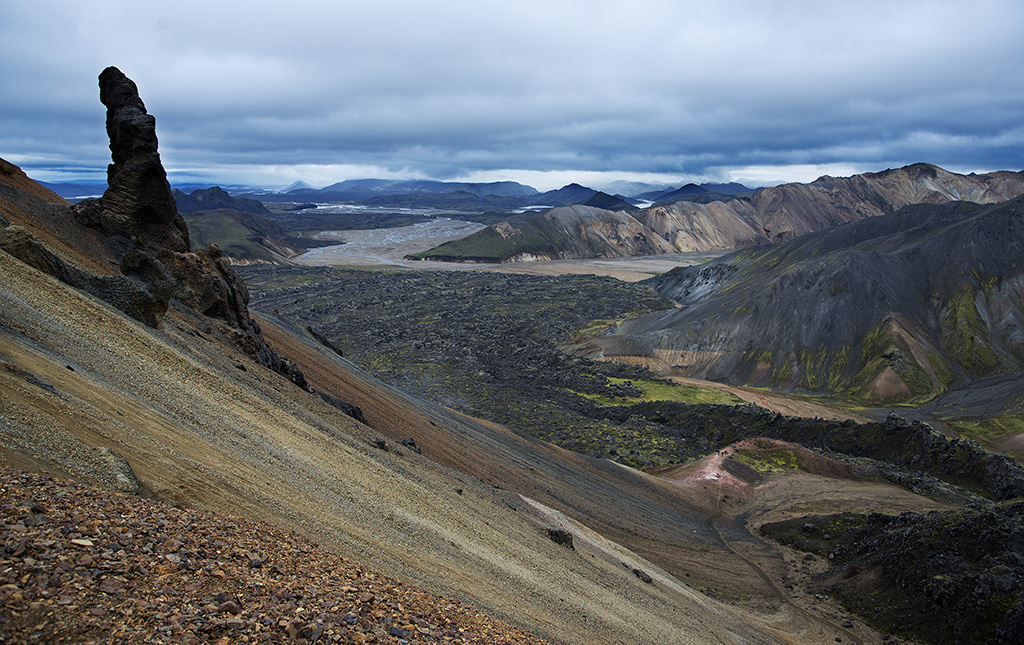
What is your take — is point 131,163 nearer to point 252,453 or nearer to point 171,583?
point 252,453

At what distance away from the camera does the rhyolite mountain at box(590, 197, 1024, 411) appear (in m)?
63.5

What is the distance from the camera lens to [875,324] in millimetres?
68250

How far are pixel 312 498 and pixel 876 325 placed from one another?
2764 inches

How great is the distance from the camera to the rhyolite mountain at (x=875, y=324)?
208 feet

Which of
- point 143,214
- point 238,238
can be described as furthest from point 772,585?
point 238,238

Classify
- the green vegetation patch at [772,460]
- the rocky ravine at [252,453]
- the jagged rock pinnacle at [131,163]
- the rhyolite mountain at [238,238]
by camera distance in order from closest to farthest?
the rocky ravine at [252,453] → the jagged rock pinnacle at [131,163] → the green vegetation patch at [772,460] → the rhyolite mountain at [238,238]

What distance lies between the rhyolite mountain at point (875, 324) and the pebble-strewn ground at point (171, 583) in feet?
203

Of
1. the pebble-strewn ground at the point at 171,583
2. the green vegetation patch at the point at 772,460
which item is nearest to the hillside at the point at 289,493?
the pebble-strewn ground at the point at 171,583

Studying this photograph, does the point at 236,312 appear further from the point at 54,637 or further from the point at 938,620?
the point at 938,620

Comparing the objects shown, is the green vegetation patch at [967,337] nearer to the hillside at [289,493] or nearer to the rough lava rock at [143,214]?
the hillside at [289,493]

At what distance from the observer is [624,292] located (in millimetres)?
119562

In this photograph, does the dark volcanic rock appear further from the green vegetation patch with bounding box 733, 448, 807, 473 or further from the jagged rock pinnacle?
the jagged rock pinnacle

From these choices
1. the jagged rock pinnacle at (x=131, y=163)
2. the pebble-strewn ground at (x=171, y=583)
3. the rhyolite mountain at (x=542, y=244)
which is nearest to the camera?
the pebble-strewn ground at (x=171, y=583)

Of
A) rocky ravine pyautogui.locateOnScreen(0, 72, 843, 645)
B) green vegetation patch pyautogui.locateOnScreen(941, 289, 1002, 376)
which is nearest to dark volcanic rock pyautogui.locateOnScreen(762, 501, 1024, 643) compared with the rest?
rocky ravine pyautogui.locateOnScreen(0, 72, 843, 645)
